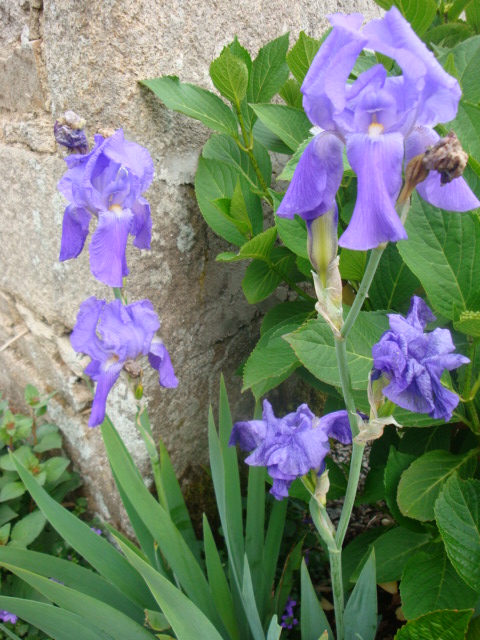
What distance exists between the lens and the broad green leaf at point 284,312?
4.63ft

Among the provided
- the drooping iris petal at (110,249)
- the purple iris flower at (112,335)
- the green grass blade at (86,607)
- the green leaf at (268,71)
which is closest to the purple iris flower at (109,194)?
the drooping iris petal at (110,249)

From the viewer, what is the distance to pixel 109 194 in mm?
855

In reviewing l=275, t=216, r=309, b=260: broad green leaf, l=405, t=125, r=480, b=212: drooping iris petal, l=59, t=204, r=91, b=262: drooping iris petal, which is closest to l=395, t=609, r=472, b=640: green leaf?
l=405, t=125, r=480, b=212: drooping iris petal

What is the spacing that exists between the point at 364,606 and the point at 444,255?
707mm

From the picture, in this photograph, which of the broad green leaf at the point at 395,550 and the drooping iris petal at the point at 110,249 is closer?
the drooping iris petal at the point at 110,249

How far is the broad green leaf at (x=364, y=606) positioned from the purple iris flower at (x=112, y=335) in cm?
60

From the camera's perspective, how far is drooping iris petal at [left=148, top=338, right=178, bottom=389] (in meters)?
1.00

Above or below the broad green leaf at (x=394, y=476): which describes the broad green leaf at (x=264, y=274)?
above

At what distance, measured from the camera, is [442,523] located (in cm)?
95

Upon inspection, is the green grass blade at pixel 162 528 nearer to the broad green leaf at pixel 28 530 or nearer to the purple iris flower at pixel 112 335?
the purple iris flower at pixel 112 335

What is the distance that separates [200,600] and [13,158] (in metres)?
1.33

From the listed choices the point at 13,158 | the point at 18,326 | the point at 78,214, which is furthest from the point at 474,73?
the point at 18,326

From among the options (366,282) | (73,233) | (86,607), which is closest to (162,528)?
(86,607)

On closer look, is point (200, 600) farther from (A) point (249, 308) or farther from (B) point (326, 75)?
(B) point (326, 75)
